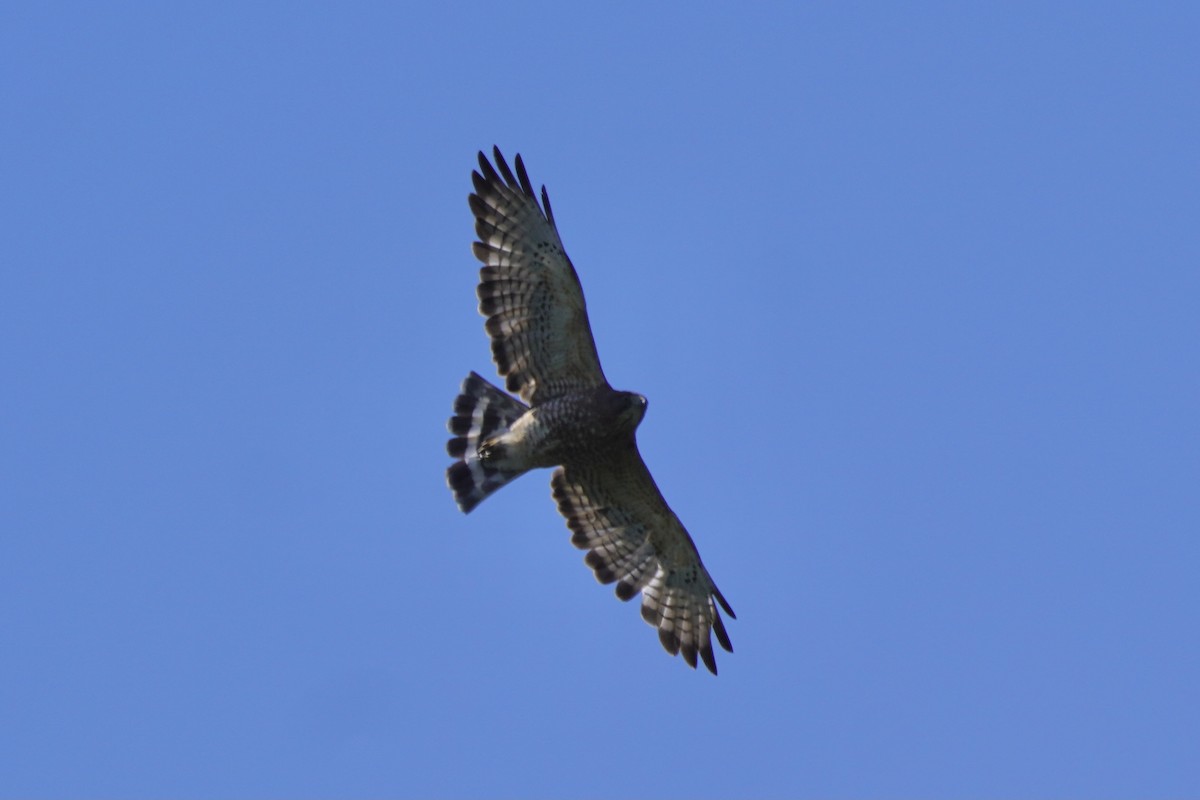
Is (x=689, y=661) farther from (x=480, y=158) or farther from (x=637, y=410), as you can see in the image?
(x=480, y=158)

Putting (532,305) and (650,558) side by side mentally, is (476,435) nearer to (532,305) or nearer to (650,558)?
(532,305)

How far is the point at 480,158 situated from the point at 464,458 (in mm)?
2449

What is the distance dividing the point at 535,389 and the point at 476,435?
0.62 metres

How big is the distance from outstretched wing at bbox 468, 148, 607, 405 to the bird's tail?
0.20 m

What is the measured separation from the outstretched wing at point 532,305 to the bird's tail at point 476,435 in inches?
7.9

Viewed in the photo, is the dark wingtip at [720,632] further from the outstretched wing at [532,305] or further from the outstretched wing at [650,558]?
the outstretched wing at [532,305]

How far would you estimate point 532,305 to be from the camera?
50.3 feet

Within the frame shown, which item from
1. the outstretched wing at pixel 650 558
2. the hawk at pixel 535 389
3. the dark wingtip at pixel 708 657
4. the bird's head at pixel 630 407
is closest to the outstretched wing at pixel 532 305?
the hawk at pixel 535 389

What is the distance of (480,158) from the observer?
15.7 meters

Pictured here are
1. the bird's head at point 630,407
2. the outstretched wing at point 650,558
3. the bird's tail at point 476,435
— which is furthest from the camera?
the outstretched wing at point 650,558

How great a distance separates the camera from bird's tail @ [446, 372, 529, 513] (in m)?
15.5

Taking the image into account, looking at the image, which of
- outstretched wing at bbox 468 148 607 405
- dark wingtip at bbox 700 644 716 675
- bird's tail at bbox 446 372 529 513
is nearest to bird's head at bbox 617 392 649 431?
outstretched wing at bbox 468 148 607 405

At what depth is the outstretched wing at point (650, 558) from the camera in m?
16.0

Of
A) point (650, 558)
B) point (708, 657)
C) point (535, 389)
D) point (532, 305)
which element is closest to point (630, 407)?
point (535, 389)
